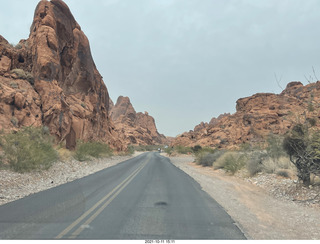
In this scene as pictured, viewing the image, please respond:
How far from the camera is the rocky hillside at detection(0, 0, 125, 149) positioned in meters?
25.2

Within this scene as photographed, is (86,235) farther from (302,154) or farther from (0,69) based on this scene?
(0,69)

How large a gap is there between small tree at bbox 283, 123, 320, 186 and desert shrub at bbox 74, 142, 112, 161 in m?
22.4

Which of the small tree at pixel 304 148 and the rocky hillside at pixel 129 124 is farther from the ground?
the rocky hillside at pixel 129 124

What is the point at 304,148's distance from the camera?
10.8 metres

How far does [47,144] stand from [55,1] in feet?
97.8

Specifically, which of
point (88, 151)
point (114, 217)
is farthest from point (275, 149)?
point (88, 151)

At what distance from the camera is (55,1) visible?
3884 cm

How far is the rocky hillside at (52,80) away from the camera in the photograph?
25.2 meters

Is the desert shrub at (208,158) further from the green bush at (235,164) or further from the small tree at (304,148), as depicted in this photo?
the small tree at (304,148)

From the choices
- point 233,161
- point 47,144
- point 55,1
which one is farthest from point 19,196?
point 55,1

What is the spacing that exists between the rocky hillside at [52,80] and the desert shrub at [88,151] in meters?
2.50

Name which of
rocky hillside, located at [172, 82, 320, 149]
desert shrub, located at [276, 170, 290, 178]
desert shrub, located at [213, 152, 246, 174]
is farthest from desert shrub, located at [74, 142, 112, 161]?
rocky hillside, located at [172, 82, 320, 149]

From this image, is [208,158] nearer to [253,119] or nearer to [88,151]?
[88,151]

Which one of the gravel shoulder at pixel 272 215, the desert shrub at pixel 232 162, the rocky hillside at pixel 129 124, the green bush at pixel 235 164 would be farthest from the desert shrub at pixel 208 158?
the rocky hillside at pixel 129 124
